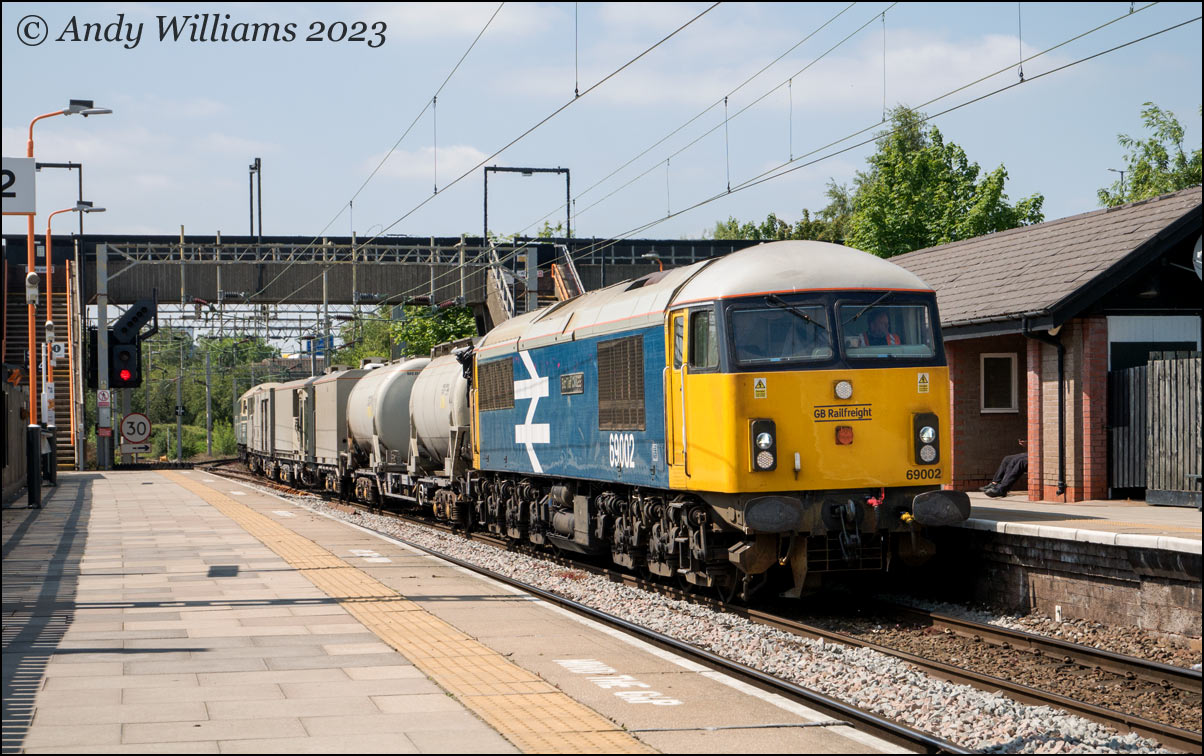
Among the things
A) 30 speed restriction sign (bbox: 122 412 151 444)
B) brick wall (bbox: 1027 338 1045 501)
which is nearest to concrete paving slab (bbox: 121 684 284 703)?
brick wall (bbox: 1027 338 1045 501)

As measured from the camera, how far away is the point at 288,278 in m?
48.0

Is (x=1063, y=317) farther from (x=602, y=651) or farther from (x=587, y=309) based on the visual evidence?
(x=602, y=651)

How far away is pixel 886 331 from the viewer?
42.1 ft

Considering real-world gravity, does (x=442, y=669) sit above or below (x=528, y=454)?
below

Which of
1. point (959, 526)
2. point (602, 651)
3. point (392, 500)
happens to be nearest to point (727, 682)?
point (602, 651)

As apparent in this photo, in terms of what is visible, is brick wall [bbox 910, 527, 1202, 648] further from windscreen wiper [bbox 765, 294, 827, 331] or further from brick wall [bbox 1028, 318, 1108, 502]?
brick wall [bbox 1028, 318, 1108, 502]

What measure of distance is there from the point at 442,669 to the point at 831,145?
370 inches

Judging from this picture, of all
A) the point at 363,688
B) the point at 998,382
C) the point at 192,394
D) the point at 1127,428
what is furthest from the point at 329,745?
the point at 192,394

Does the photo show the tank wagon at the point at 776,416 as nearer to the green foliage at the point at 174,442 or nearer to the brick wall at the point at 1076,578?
the brick wall at the point at 1076,578

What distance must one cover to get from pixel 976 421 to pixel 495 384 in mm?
8098

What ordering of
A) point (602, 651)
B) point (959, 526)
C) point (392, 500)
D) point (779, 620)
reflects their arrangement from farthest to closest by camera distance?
1. point (392, 500)
2. point (959, 526)
3. point (779, 620)
4. point (602, 651)

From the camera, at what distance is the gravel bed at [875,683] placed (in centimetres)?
808

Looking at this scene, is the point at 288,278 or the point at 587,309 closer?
the point at 587,309

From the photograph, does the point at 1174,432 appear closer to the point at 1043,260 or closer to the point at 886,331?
→ the point at 1043,260
